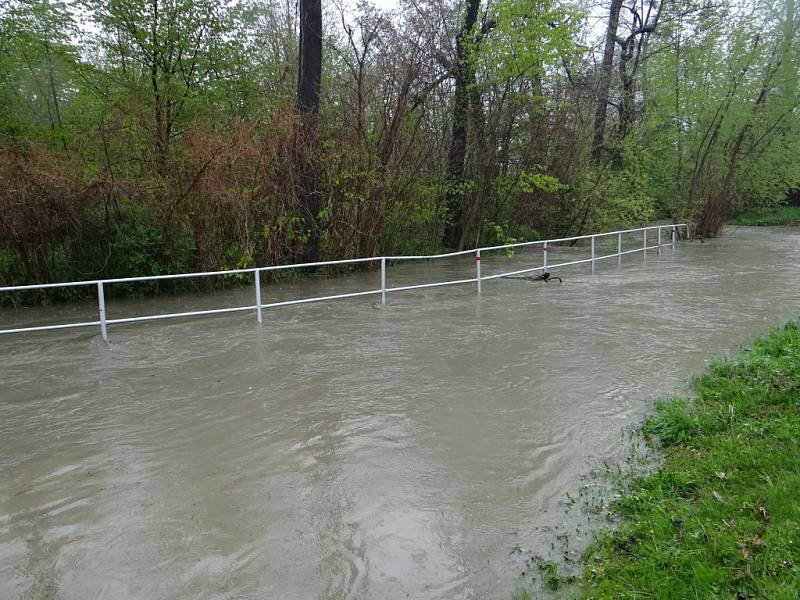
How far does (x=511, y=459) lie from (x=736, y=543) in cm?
187

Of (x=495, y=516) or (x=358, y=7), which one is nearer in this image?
(x=495, y=516)

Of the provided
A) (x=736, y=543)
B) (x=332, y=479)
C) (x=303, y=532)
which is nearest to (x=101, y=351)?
(x=332, y=479)

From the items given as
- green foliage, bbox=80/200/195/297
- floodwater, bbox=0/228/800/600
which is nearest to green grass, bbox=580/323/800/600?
floodwater, bbox=0/228/800/600

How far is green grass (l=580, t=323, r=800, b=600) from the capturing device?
3.14 m

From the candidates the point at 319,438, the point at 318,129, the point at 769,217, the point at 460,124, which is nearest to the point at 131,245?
the point at 318,129

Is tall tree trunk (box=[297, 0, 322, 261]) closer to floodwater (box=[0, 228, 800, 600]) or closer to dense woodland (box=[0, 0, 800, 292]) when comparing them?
dense woodland (box=[0, 0, 800, 292])

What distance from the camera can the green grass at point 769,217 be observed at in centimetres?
3428

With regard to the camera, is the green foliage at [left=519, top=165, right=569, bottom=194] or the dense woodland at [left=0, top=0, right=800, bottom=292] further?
the green foliage at [left=519, top=165, right=569, bottom=194]

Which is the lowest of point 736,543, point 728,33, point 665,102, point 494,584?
point 494,584

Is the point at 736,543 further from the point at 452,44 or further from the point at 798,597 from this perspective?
the point at 452,44

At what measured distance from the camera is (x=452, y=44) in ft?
56.6

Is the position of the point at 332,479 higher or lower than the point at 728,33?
lower

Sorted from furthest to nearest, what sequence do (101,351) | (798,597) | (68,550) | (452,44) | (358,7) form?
(452,44) → (358,7) → (101,351) → (68,550) → (798,597)

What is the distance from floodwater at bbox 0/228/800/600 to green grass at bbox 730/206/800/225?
2679 centimetres
